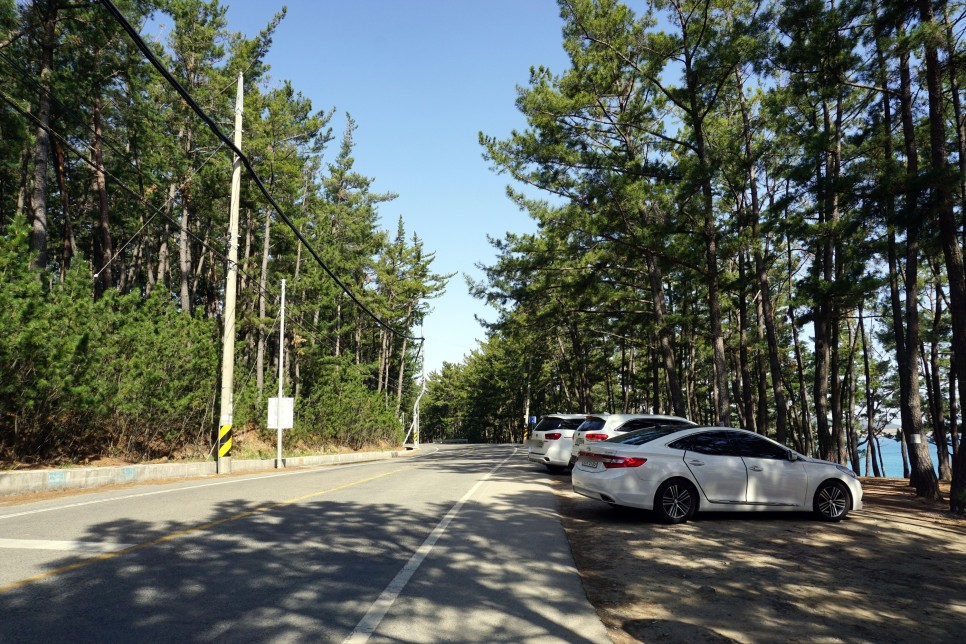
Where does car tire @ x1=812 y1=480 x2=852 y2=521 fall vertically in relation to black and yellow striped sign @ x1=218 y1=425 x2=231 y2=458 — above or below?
below

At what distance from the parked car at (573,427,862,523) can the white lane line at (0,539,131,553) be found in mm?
6206

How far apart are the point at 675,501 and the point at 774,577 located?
2.76m

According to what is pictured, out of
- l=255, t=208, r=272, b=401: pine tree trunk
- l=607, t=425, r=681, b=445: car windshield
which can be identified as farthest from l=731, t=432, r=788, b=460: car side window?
l=255, t=208, r=272, b=401: pine tree trunk

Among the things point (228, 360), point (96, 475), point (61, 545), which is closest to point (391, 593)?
point (61, 545)

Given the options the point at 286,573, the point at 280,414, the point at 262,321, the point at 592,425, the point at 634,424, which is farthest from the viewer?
the point at 262,321

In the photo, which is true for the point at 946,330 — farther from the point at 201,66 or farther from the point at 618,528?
the point at 201,66

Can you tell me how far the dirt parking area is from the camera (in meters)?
4.51

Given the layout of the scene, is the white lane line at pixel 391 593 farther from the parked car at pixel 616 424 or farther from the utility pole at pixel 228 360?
the utility pole at pixel 228 360

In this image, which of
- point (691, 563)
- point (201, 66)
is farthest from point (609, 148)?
point (201, 66)

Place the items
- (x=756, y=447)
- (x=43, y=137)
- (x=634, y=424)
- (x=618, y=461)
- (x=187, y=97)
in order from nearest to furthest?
1. (x=618, y=461)
2. (x=756, y=447)
3. (x=187, y=97)
4. (x=634, y=424)
5. (x=43, y=137)

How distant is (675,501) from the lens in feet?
28.4

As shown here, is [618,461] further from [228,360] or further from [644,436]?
[228,360]

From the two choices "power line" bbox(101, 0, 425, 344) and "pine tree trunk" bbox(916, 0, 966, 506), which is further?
"pine tree trunk" bbox(916, 0, 966, 506)

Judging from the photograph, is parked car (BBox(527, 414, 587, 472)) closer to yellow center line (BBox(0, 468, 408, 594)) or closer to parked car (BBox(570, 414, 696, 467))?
parked car (BBox(570, 414, 696, 467))
